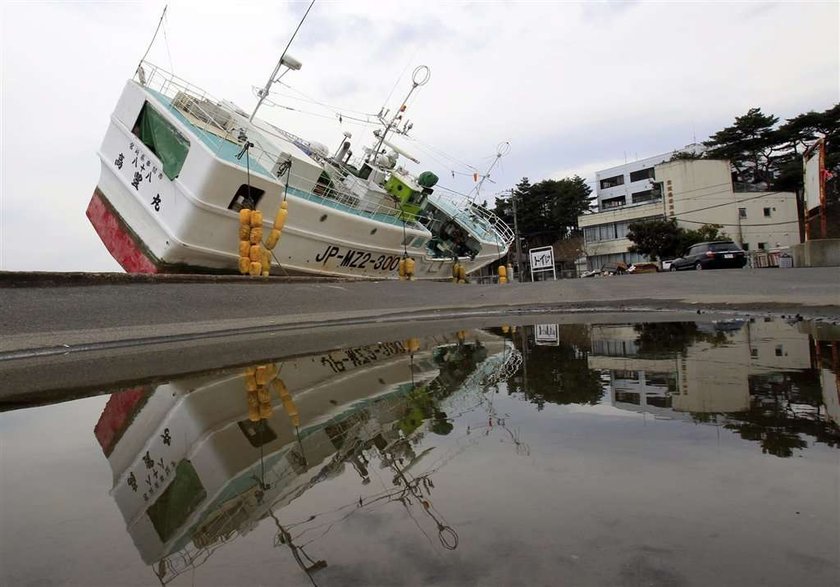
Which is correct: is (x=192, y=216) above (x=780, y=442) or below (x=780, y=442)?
above

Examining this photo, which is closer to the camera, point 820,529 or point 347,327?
point 820,529

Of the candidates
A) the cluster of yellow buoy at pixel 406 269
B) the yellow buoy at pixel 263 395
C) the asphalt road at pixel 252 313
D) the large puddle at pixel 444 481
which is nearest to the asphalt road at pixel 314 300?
the asphalt road at pixel 252 313

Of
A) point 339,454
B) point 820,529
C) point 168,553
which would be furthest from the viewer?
point 339,454

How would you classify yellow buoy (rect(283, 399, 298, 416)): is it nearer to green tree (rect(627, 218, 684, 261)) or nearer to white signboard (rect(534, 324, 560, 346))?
white signboard (rect(534, 324, 560, 346))

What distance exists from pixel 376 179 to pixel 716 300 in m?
13.1

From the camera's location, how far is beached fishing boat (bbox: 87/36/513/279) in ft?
41.6

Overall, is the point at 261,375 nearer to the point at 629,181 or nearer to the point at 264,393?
the point at 264,393

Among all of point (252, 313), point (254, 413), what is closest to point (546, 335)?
point (254, 413)

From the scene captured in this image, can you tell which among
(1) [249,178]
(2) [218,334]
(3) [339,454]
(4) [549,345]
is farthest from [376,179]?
(3) [339,454]

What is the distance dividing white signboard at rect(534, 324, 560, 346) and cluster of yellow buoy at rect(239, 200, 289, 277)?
283 inches

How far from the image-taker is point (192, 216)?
12.5m

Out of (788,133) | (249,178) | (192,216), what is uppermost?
(788,133)

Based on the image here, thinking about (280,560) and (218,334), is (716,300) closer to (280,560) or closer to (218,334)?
(218,334)

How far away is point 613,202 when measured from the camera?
5806 centimetres
